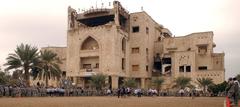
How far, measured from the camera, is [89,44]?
6425cm

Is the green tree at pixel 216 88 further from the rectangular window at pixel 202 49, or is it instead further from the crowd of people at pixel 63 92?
the rectangular window at pixel 202 49

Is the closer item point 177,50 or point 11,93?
point 11,93

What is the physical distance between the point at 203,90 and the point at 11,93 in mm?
29334

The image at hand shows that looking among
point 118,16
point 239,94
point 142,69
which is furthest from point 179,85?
point 239,94

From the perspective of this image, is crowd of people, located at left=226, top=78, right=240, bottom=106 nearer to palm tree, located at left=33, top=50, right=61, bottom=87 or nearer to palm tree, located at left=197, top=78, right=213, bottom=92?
palm tree, located at left=33, top=50, right=61, bottom=87

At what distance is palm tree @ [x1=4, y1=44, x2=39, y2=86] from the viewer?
140 ft

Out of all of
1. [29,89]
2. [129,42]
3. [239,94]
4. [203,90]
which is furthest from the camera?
[129,42]

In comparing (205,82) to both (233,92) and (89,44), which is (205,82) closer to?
(89,44)

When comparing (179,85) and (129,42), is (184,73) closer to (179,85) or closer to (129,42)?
(179,85)

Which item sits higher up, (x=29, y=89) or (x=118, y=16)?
(x=118, y=16)

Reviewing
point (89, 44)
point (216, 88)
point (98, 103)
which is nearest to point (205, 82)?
point (216, 88)

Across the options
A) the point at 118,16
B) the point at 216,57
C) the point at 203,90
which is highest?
the point at 118,16

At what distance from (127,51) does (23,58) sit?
81.4ft

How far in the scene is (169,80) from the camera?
2467 inches
